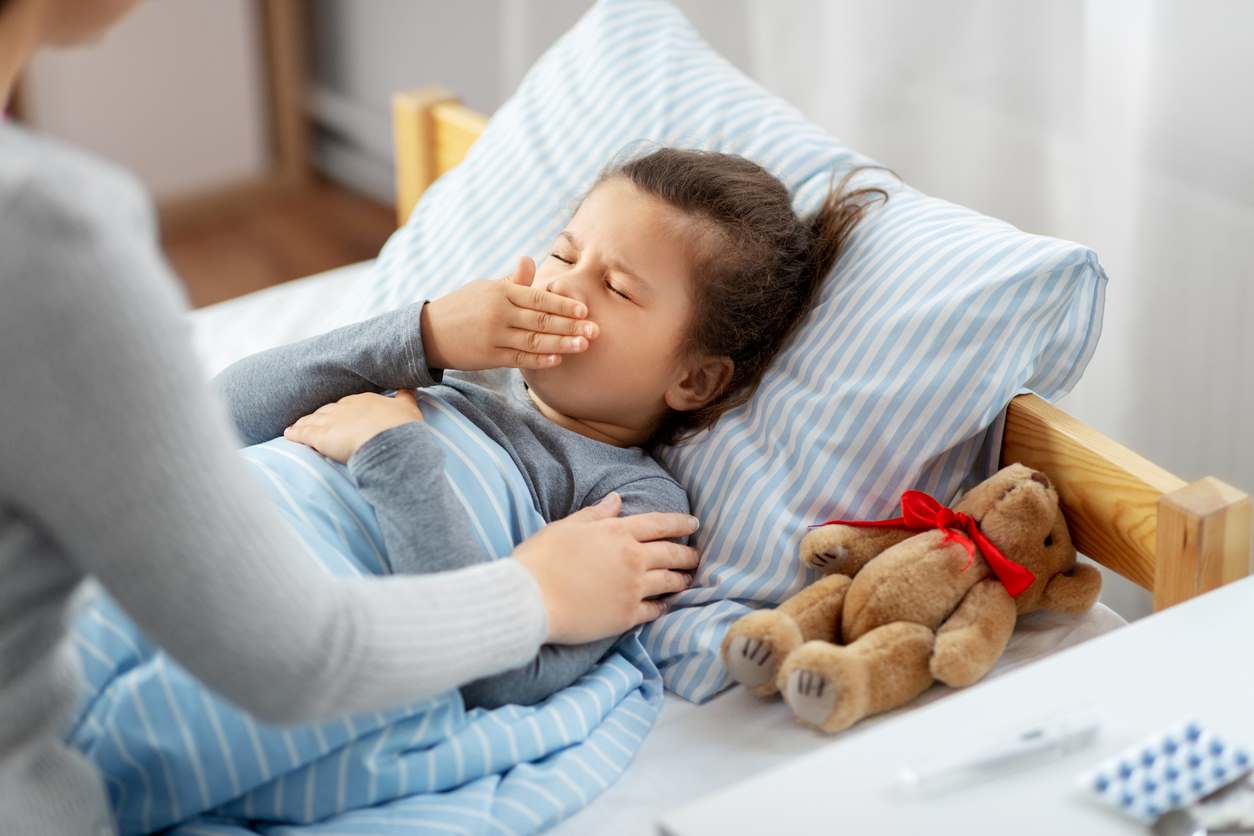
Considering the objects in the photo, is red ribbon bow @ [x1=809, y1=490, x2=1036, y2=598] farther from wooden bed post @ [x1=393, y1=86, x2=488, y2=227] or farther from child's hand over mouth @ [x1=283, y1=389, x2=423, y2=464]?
wooden bed post @ [x1=393, y1=86, x2=488, y2=227]

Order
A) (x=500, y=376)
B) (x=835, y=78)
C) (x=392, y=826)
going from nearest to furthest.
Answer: (x=392, y=826) < (x=500, y=376) < (x=835, y=78)

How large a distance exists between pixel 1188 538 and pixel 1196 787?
31cm

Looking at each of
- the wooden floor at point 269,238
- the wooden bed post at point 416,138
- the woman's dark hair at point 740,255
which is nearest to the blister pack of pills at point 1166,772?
the woman's dark hair at point 740,255

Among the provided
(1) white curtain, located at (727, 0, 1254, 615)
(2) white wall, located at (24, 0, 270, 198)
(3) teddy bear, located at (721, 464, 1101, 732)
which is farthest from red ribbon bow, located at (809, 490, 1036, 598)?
(2) white wall, located at (24, 0, 270, 198)

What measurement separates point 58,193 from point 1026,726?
1.96ft

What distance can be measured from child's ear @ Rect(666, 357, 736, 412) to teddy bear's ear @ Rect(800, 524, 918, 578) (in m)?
0.21

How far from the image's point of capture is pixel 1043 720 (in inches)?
32.2

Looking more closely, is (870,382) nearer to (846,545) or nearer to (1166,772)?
(846,545)

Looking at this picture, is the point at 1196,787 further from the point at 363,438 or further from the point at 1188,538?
the point at 363,438

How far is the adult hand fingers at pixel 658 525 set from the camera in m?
1.13

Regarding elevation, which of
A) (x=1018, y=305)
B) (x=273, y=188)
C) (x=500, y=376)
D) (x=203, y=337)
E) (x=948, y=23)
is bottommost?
(x=273, y=188)

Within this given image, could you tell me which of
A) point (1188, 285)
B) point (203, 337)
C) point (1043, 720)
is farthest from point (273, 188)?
point (1043, 720)

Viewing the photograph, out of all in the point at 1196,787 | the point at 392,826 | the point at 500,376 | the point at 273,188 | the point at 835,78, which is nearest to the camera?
the point at 1196,787

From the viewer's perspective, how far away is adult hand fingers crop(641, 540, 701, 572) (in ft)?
3.68
